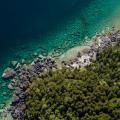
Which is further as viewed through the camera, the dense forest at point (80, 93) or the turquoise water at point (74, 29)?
the turquoise water at point (74, 29)

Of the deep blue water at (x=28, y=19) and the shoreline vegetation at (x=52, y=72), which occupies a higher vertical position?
the deep blue water at (x=28, y=19)

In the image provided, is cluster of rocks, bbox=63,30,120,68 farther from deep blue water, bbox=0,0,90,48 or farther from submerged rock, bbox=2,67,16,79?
submerged rock, bbox=2,67,16,79

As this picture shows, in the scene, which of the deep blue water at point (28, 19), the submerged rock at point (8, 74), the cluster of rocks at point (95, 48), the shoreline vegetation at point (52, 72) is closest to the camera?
the shoreline vegetation at point (52, 72)

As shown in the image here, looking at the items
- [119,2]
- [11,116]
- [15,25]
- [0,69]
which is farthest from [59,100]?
[119,2]

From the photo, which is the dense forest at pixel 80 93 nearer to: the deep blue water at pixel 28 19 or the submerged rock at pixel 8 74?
the submerged rock at pixel 8 74

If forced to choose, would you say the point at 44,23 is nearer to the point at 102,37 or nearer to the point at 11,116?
the point at 102,37

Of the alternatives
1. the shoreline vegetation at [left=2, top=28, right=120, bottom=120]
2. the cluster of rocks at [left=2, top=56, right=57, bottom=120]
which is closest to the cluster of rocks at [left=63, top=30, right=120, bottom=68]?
the shoreline vegetation at [left=2, top=28, right=120, bottom=120]

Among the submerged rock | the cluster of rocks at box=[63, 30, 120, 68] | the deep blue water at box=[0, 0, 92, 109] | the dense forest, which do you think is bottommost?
the dense forest

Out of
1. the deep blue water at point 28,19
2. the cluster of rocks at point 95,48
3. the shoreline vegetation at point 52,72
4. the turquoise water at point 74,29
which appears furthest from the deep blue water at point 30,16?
the cluster of rocks at point 95,48
